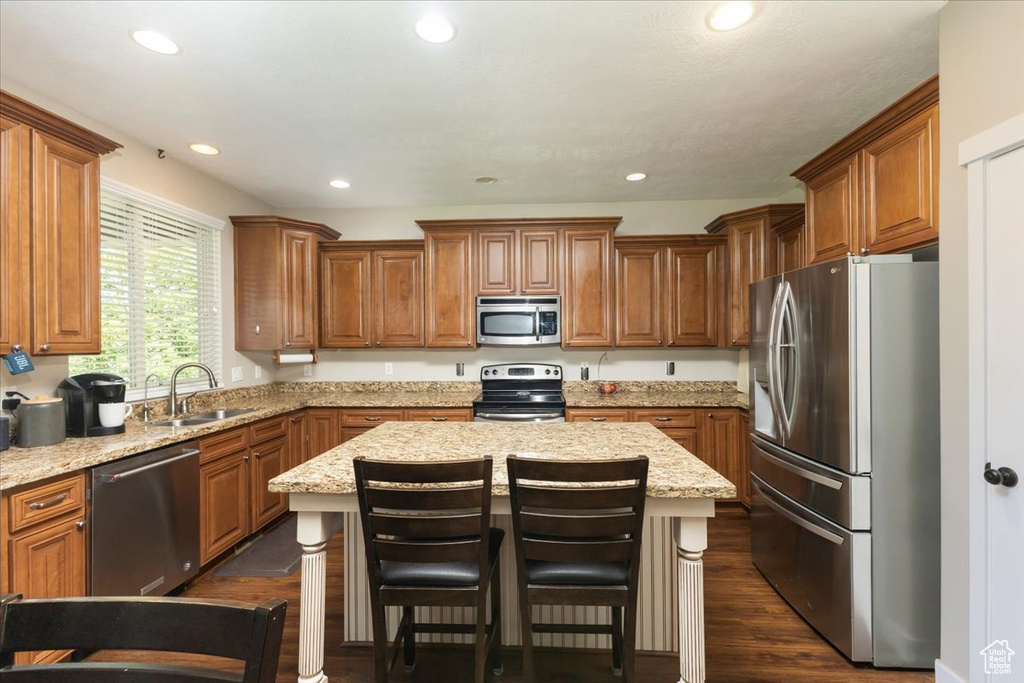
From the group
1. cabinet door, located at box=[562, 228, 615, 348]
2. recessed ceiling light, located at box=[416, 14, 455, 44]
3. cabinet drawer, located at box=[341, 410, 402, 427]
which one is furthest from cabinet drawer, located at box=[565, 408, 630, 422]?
recessed ceiling light, located at box=[416, 14, 455, 44]

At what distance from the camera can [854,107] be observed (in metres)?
2.52

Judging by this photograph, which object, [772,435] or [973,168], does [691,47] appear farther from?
[772,435]

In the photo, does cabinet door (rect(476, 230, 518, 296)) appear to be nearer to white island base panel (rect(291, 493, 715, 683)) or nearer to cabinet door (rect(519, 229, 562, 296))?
cabinet door (rect(519, 229, 562, 296))

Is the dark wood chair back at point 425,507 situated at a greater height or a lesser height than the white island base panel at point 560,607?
greater

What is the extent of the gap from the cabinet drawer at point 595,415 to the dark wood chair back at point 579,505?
232 centimetres

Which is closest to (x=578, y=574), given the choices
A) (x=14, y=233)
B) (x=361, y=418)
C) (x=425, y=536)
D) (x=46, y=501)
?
(x=425, y=536)

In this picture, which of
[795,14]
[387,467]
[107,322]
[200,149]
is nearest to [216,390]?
[107,322]

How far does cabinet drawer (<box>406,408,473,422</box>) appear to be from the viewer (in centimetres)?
382

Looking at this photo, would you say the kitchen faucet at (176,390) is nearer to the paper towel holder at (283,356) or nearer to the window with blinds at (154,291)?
the window with blinds at (154,291)

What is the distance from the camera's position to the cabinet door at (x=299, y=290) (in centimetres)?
389

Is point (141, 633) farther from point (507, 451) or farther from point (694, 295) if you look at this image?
point (694, 295)

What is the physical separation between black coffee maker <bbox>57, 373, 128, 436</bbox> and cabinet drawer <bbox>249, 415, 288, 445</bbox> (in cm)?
82

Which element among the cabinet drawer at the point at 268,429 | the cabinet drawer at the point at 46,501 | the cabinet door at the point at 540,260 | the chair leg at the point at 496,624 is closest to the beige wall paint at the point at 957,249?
the chair leg at the point at 496,624

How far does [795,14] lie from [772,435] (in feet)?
6.52
